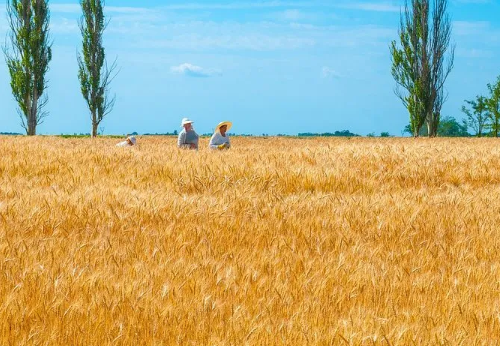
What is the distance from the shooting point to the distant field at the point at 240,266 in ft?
9.02

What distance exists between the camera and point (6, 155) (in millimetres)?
10133

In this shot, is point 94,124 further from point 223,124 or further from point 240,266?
point 240,266

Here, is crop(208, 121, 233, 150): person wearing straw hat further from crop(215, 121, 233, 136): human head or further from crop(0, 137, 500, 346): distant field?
crop(0, 137, 500, 346): distant field


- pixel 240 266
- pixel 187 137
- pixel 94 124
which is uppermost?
pixel 94 124

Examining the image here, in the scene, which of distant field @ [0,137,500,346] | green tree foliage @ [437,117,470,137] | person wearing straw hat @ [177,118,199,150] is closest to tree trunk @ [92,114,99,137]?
person wearing straw hat @ [177,118,199,150]

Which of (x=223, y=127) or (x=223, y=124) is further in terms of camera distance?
(x=223, y=127)

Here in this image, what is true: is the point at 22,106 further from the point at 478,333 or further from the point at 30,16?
the point at 478,333

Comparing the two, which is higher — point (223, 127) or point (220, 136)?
point (223, 127)

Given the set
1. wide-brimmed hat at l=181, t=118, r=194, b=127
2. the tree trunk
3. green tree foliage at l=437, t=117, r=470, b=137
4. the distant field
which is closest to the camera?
the distant field

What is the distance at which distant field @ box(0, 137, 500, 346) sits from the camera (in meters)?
2.75

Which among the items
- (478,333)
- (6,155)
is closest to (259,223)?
(478,333)

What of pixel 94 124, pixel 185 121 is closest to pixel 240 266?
pixel 185 121

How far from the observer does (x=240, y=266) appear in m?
3.74

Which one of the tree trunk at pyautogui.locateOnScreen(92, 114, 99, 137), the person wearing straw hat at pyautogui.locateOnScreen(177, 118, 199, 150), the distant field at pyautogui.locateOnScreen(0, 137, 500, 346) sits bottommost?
the distant field at pyautogui.locateOnScreen(0, 137, 500, 346)
